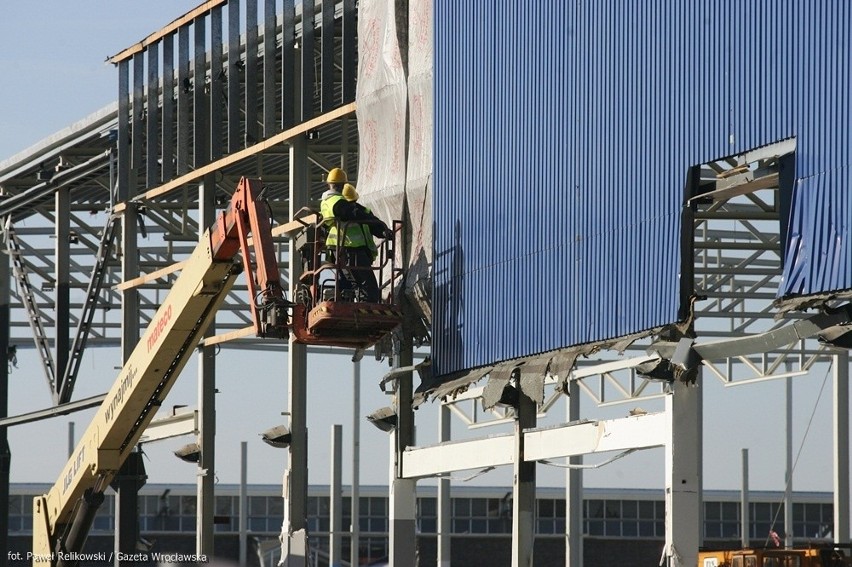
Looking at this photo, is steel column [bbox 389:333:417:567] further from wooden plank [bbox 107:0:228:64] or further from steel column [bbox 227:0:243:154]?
wooden plank [bbox 107:0:228:64]

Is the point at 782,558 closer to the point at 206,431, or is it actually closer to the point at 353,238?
the point at 353,238

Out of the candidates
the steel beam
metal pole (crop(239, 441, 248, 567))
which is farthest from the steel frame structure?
metal pole (crop(239, 441, 248, 567))

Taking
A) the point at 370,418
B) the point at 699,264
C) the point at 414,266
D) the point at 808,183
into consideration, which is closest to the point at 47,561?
the point at 370,418

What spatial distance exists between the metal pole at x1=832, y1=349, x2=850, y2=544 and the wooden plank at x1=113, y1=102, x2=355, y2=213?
13768mm

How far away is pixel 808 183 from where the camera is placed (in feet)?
59.5

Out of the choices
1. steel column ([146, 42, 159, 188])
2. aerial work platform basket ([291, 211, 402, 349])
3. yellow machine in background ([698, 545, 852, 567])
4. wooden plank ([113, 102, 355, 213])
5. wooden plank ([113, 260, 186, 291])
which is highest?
steel column ([146, 42, 159, 188])

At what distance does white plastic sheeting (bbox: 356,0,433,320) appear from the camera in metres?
26.7

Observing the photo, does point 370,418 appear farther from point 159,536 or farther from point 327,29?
point 159,536

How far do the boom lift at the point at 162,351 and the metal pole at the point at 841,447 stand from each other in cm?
1632

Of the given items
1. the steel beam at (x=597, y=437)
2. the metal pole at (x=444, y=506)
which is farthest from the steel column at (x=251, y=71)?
the metal pole at (x=444, y=506)

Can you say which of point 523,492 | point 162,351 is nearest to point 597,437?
point 523,492

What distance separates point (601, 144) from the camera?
22.0 metres

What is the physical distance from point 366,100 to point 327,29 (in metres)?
2.17

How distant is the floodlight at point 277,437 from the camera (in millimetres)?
29297
